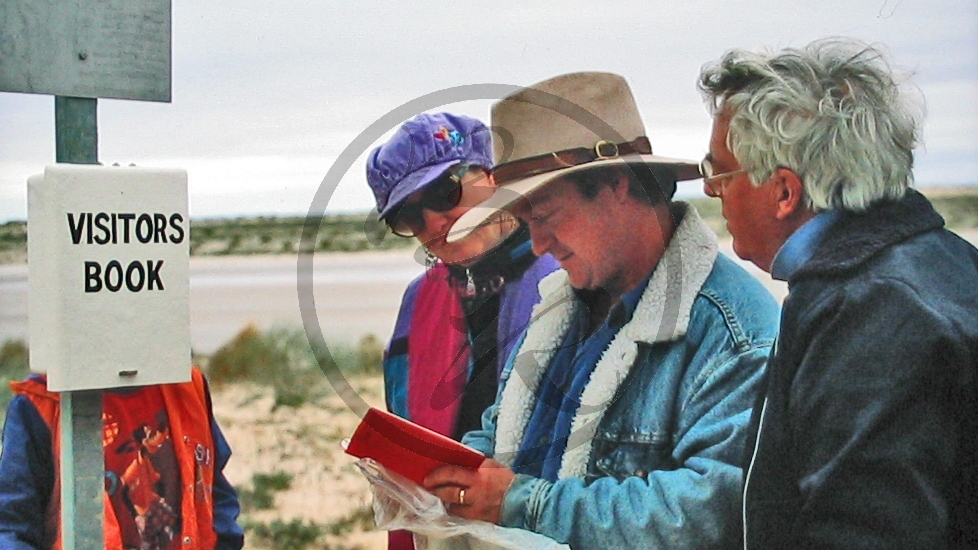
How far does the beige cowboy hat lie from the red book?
1.84 feet

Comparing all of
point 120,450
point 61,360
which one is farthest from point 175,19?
point 120,450

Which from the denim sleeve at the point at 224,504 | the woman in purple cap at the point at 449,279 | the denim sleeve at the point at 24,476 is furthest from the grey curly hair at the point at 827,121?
the denim sleeve at the point at 24,476

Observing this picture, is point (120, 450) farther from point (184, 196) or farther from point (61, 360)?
point (184, 196)

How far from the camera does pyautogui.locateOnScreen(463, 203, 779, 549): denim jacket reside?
9.02 feet

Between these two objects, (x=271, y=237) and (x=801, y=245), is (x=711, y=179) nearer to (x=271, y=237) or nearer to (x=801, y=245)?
(x=801, y=245)

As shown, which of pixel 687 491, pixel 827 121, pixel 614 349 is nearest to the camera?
pixel 827 121

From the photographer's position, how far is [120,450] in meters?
3.00

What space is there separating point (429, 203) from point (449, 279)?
0.61 ft

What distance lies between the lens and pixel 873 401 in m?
2.55

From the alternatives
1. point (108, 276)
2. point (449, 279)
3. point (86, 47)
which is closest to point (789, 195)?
point (449, 279)

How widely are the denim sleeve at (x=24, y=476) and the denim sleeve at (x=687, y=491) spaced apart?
1.17 m

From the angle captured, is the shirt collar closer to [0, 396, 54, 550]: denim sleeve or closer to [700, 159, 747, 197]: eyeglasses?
[700, 159, 747, 197]: eyeglasses

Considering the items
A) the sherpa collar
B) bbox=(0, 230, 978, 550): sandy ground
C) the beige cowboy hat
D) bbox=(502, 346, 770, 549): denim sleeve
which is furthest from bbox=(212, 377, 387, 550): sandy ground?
the beige cowboy hat

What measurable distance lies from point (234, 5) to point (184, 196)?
464mm
